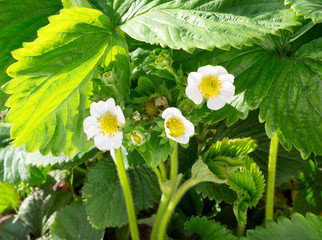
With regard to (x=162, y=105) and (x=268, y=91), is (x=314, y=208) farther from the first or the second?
(x=162, y=105)

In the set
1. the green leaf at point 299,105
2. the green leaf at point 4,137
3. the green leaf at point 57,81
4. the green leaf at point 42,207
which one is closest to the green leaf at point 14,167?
the green leaf at point 4,137

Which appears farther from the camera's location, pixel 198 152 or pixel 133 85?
pixel 198 152

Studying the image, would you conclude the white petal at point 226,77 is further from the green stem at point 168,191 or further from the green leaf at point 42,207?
the green leaf at point 42,207

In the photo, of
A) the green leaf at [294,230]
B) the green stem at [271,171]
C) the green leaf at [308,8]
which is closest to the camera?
the green leaf at [308,8]

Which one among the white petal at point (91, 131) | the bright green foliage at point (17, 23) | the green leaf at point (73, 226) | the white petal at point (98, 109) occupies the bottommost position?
the green leaf at point (73, 226)

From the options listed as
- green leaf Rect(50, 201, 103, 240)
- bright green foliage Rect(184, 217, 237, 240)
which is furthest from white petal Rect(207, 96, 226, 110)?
green leaf Rect(50, 201, 103, 240)

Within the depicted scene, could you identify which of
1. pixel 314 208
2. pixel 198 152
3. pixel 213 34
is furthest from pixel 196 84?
pixel 314 208
